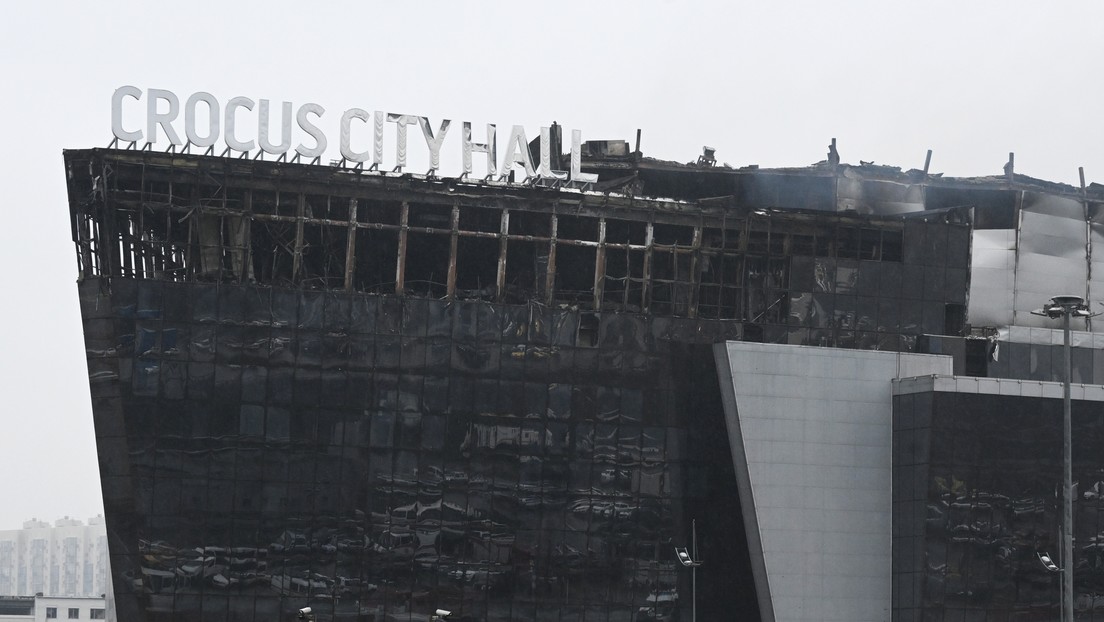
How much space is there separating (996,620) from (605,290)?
84.5ft

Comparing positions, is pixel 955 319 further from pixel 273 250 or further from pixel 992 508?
pixel 273 250

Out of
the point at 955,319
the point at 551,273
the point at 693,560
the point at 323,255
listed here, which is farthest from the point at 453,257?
the point at 955,319

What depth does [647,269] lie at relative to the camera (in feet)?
252

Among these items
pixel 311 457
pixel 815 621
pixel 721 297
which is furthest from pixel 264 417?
pixel 815 621

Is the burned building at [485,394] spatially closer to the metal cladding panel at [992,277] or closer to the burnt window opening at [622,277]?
the burnt window opening at [622,277]

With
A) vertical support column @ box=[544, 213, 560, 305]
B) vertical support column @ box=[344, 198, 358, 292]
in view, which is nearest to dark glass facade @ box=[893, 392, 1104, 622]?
vertical support column @ box=[544, 213, 560, 305]

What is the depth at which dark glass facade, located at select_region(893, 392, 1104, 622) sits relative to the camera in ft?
236

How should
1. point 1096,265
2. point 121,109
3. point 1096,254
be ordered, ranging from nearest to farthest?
point 121,109
point 1096,265
point 1096,254

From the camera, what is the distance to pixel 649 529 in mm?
75125

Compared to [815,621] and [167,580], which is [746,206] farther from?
[167,580]

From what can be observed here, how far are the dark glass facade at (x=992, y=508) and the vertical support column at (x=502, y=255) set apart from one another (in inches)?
851

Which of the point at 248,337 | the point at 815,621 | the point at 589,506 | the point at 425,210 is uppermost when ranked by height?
the point at 425,210

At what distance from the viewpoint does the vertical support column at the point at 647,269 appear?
76562 mm

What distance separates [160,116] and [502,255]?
726 inches
